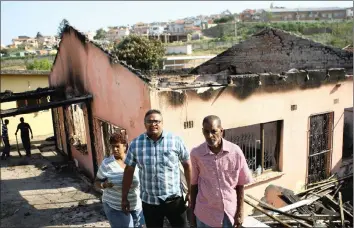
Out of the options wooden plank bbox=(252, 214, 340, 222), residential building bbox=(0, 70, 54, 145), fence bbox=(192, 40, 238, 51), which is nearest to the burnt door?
wooden plank bbox=(252, 214, 340, 222)

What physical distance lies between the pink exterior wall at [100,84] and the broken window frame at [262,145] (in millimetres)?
2478

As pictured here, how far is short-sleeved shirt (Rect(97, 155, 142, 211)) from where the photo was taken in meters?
3.54

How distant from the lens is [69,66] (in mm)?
10328

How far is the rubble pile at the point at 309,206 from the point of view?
5.65 m

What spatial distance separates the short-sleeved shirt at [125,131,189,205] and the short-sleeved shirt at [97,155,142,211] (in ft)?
0.54

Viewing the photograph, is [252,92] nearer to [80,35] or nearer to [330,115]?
[330,115]

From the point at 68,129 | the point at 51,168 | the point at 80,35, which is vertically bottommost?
the point at 51,168

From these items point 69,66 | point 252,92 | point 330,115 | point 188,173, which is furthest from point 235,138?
point 69,66

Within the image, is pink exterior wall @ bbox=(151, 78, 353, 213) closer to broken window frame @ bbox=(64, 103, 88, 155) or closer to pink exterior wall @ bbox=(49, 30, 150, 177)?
pink exterior wall @ bbox=(49, 30, 150, 177)

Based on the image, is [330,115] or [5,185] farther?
[5,185]

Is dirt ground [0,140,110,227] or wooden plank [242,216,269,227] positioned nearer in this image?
wooden plank [242,216,269,227]

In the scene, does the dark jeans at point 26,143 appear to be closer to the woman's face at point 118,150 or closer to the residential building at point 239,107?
the residential building at point 239,107

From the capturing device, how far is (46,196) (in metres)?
8.87

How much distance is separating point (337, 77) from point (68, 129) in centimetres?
860
